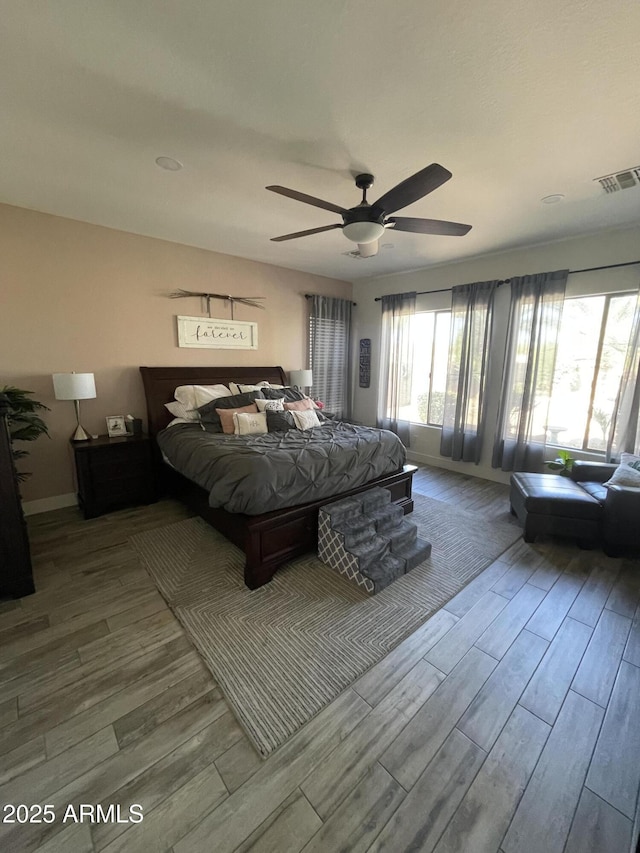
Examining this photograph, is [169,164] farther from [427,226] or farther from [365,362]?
[365,362]

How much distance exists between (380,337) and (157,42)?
432 cm

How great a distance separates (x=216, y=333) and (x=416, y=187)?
3.02 m

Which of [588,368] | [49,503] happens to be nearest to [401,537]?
[588,368]

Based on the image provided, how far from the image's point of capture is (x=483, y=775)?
4.09 ft

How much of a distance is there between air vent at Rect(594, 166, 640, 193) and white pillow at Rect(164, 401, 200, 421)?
13.0 ft

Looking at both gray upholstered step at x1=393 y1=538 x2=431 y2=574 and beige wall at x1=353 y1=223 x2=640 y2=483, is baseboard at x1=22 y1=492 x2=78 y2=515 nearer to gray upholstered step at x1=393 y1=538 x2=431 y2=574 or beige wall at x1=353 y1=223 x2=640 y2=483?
gray upholstered step at x1=393 y1=538 x2=431 y2=574

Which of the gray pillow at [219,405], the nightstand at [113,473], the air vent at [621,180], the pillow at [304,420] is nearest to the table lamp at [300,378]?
the gray pillow at [219,405]

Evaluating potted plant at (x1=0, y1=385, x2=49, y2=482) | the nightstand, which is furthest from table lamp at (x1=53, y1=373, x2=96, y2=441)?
the nightstand

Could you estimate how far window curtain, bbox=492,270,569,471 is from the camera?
3637 millimetres

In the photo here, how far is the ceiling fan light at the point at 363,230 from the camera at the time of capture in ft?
7.04

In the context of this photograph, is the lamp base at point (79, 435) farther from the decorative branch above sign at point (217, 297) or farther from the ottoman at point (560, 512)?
the ottoman at point (560, 512)

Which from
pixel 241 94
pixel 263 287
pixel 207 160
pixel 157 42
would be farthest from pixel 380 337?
pixel 157 42

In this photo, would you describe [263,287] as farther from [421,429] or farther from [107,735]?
[107,735]

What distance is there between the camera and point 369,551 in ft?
7.55
